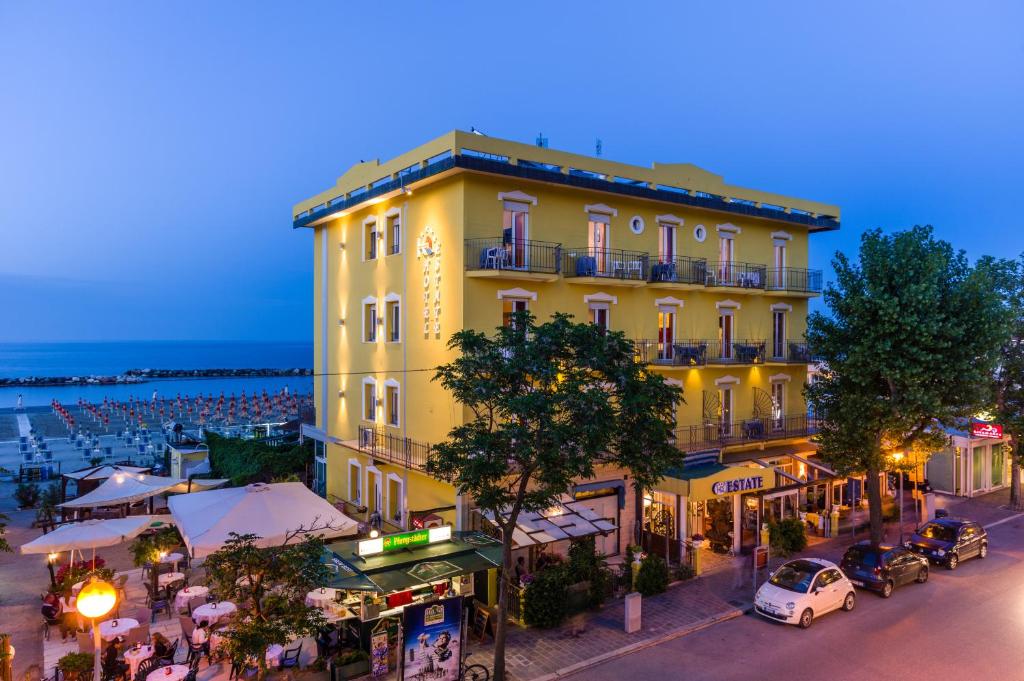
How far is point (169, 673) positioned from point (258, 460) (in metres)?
18.9

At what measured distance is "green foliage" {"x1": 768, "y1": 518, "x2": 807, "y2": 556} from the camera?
72.0 feet

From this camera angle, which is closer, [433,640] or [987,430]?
[433,640]

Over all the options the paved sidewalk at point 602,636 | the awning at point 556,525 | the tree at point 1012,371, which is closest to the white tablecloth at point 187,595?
the paved sidewalk at point 602,636

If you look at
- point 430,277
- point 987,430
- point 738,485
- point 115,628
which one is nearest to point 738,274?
point 738,485

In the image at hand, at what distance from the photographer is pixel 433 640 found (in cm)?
1248

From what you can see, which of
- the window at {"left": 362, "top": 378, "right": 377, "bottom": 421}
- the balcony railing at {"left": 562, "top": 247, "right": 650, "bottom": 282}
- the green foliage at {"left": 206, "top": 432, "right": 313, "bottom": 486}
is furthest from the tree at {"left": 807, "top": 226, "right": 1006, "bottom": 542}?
the green foliage at {"left": 206, "top": 432, "right": 313, "bottom": 486}

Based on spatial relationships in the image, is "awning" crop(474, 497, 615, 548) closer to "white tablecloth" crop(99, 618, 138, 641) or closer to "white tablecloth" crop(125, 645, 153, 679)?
"white tablecloth" crop(125, 645, 153, 679)

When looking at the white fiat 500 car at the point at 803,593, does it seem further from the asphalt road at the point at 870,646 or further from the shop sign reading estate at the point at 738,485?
the shop sign reading estate at the point at 738,485

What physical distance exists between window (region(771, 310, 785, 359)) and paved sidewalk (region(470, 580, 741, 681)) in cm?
1324

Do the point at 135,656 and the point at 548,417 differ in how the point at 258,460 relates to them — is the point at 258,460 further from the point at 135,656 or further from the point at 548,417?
the point at 548,417

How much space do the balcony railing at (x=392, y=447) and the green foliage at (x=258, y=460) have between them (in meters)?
7.27

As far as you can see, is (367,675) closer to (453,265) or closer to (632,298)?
(453,265)

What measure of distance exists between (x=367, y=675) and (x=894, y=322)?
18.4 metres

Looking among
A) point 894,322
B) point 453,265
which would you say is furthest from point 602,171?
point 894,322
